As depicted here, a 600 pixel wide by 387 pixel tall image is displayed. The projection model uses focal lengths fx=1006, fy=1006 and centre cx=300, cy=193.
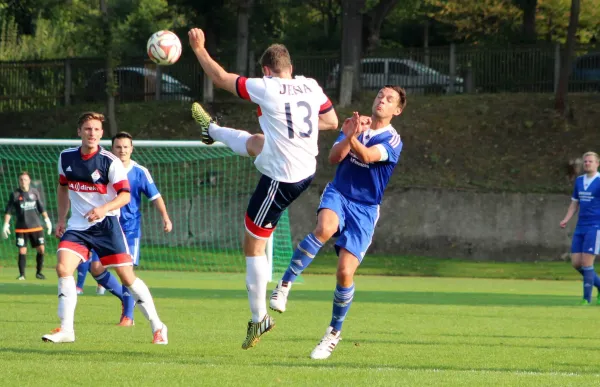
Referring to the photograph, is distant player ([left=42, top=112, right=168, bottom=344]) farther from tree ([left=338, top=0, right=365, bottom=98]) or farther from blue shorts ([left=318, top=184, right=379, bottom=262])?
tree ([left=338, top=0, right=365, bottom=98])

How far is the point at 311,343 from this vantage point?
9352 millimetres

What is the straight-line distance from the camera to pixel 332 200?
8.47 meters

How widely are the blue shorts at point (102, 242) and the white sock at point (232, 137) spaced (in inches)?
52.6

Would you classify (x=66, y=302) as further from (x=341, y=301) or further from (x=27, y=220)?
(x=27, y=220)

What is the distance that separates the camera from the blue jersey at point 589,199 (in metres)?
15.6

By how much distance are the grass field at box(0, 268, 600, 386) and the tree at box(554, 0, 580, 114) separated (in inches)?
471

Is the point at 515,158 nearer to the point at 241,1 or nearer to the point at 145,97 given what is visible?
the point at 241,1

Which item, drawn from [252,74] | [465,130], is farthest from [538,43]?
[252,74]

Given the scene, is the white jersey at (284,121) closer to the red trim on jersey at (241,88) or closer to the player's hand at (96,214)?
the red trim on jersey at (241,88)

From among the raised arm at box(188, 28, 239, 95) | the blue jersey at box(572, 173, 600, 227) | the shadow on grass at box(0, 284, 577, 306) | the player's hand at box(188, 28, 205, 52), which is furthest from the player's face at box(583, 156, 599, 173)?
the player's hand at box(188, 28, 205, 52)

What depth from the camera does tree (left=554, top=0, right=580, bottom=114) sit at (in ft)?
87.8

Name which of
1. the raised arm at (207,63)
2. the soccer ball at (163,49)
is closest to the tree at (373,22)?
the soccer ball at (163,49)

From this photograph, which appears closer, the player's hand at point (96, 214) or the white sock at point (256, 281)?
the white sock at point (256, 281)

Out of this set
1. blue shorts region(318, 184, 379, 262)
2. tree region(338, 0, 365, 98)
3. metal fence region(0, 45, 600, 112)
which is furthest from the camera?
metal fence region(0, 45, 600, 112)
